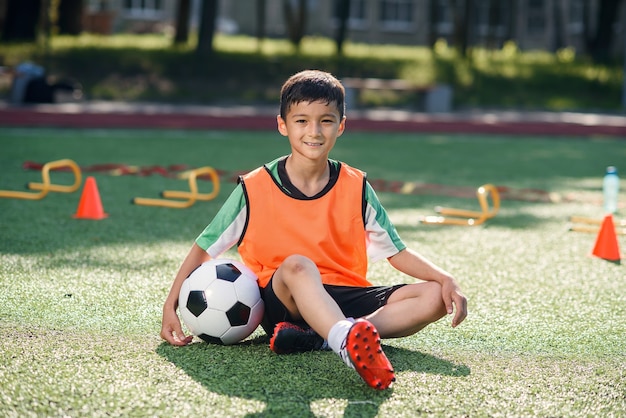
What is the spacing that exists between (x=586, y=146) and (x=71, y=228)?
9.30 m

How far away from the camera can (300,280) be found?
10.9 feet

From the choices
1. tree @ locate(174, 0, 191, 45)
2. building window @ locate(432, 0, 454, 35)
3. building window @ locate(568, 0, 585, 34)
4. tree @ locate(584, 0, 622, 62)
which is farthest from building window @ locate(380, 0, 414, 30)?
tree @ locate(174, 0, 191, 45)

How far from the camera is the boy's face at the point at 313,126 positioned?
3.54 metres

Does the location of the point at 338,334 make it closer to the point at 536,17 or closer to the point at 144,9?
the point at 144,9

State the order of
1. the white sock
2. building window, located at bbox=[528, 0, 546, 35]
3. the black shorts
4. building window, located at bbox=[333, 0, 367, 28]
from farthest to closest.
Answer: building window, located at bbox=[528, 0, 546, 35] < building window, located at bbox=[333, 0, 367, 28] < the black shorts < the white sock

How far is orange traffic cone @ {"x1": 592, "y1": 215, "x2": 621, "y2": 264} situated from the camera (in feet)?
18.4

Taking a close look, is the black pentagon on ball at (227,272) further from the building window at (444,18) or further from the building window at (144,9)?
the building window at (444,18)

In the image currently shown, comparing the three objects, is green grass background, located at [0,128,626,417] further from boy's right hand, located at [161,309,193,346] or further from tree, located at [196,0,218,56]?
tree, located at [196,0,218,56]

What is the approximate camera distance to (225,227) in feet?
12.0

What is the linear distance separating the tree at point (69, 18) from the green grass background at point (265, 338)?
63.0ft

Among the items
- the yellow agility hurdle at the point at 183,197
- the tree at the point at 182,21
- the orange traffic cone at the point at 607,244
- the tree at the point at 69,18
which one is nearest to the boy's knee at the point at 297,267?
the orange traffic cone at the point at 607,244

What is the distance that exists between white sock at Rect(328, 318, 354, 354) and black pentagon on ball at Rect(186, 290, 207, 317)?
612mm

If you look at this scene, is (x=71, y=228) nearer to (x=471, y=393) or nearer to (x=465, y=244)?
(x=465, y=244)

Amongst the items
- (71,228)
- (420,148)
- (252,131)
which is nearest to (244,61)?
(252,131)
